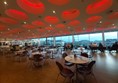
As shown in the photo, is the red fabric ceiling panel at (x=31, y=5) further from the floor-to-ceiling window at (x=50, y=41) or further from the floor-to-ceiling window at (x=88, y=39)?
the floor-to-ceiling window at (x=50, y=41)

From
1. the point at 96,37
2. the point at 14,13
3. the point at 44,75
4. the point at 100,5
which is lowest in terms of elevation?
the point at 44,75

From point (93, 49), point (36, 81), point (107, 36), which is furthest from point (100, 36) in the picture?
point (36, 81)

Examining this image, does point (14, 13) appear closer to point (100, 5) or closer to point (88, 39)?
point (100, 5)

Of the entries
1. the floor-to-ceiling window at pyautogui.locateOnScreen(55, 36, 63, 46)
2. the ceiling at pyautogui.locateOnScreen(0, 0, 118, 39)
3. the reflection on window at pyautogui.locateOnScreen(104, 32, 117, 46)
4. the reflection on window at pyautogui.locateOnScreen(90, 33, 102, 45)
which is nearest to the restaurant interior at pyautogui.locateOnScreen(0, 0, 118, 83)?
the ceiling at pyautogui.locateOnScreen(0, 0, 118, 39)

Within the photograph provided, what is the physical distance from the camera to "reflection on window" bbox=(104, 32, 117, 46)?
1505cm

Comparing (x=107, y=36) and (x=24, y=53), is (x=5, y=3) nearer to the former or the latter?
(x=24, y=53)

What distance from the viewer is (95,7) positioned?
4980mm

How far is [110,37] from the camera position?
599 inches

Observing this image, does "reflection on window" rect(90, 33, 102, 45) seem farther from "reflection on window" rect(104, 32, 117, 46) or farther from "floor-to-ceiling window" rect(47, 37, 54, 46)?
"floor-to-ceiling window" rect(47, 37, 54, 46)

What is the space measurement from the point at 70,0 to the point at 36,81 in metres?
3.55

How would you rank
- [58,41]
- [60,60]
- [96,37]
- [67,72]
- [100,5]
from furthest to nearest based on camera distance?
1. [58,41]
2. [96,37]
3. [60,60]
4. [100,5]
5. [67,72]

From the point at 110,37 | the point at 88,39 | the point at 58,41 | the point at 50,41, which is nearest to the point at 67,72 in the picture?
the point at 110,37

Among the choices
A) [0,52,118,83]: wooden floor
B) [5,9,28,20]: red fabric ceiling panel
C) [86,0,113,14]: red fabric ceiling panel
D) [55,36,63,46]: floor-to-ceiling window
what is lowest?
[0,52,118,83]: wooden floor

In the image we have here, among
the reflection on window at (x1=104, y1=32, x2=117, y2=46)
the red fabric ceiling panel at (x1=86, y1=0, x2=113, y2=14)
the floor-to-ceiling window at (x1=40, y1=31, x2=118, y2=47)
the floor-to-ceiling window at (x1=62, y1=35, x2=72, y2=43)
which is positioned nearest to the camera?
the red fabric ceiling panel at (x1=86, y1=0, x2=113, y2=14)
